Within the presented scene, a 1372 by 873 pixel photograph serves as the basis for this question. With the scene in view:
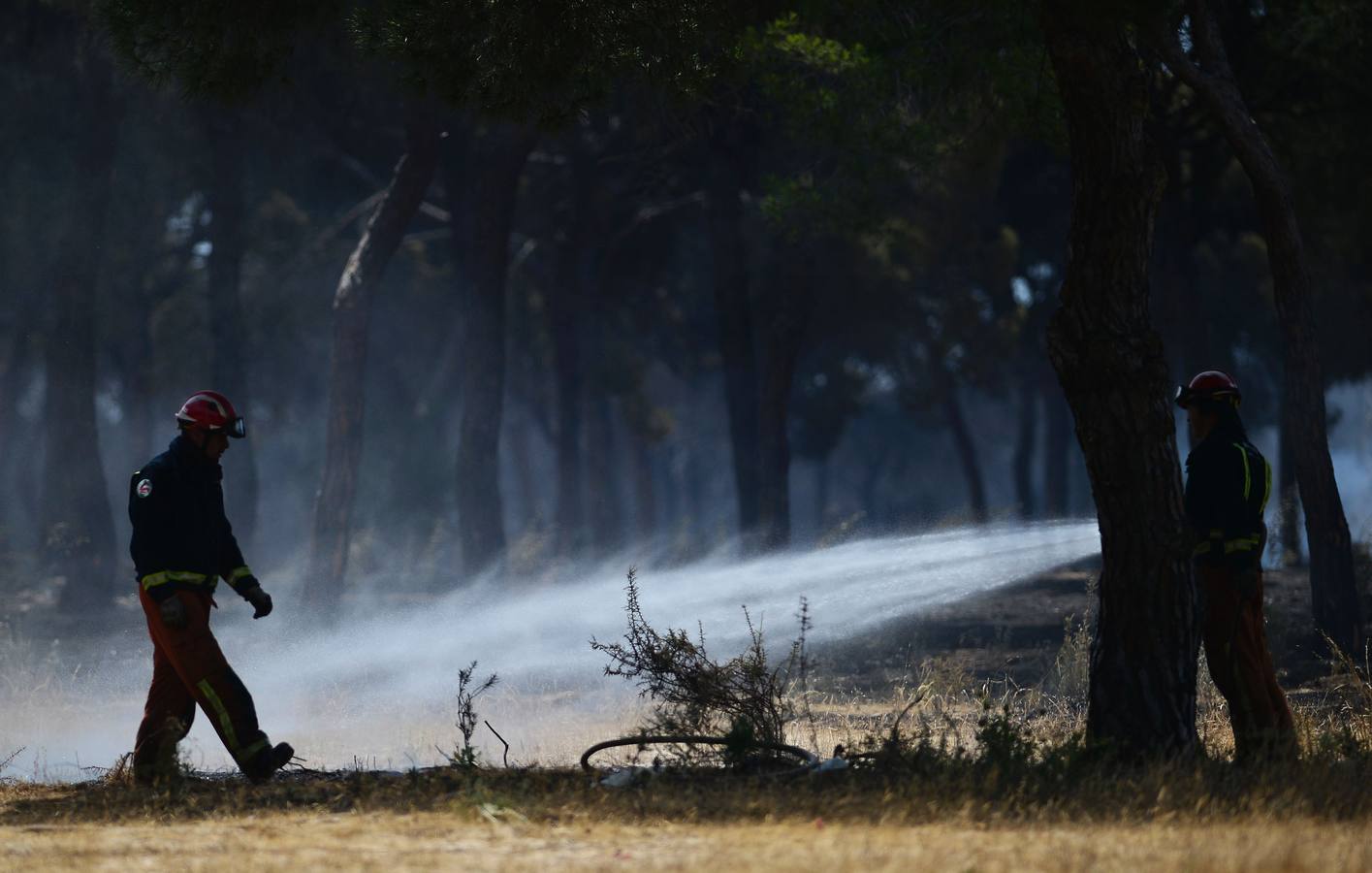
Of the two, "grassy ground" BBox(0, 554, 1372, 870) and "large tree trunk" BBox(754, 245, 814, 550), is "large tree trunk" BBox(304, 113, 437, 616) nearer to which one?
"large tree trunk" BBox(754, 245, 814, 550)

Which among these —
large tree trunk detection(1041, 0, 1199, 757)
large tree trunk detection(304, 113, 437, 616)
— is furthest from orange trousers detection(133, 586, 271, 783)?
large tree trunk detection(304, 113, 437, 616)

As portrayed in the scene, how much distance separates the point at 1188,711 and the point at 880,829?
2.04m

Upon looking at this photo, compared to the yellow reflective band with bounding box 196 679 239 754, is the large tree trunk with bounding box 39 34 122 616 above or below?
above

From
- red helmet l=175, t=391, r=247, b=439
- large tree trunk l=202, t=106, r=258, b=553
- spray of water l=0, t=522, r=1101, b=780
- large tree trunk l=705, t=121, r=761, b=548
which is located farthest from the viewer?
large tree trunk l=202, t=106, r=258, b=553

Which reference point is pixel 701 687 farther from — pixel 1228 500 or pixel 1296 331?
pixel 1296 331

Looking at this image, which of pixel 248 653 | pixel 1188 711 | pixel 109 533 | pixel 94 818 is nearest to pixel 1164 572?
pixel 1188 711

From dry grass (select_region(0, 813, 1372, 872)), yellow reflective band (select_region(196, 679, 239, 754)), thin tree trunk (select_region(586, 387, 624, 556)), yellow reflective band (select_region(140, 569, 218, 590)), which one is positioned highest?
thin tree trunk (select_region(586, 387, 624, 556))

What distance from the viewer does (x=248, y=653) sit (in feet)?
52.4

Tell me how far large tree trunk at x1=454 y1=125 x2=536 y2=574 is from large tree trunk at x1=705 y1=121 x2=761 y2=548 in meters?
A: 3.01

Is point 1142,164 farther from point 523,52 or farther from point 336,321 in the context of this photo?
point 336,321

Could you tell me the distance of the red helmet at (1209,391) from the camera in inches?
292

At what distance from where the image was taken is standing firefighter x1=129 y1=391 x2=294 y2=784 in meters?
7.12

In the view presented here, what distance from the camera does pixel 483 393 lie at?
2044 cm

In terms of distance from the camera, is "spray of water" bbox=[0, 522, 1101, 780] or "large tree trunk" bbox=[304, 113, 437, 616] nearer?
"spray of water" bbox=[0, 522, 1101, 780]
